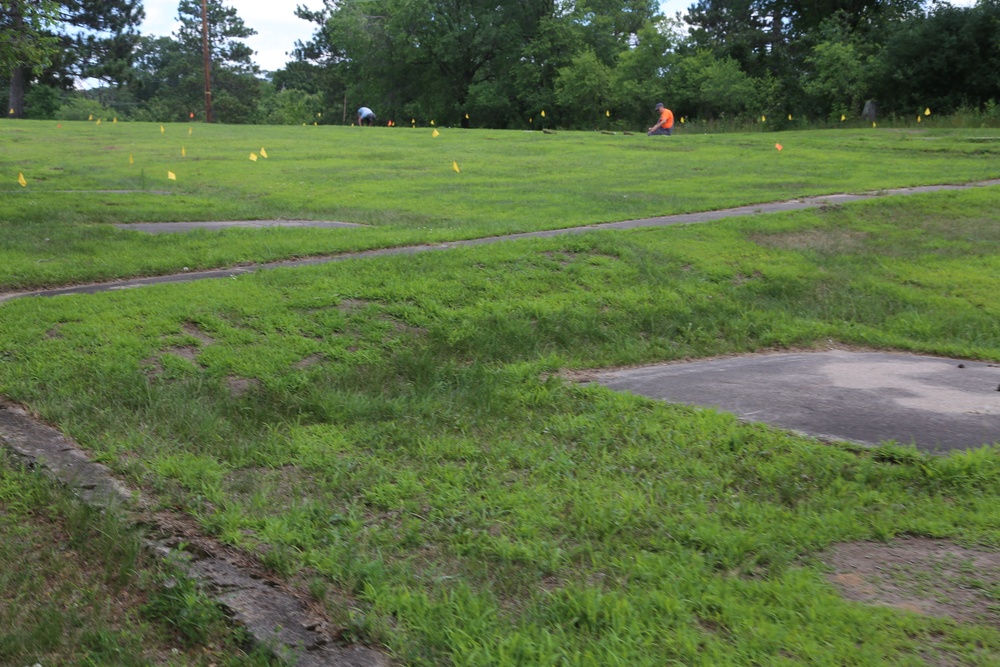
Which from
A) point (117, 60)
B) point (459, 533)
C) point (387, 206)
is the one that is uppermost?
point (117, 60)

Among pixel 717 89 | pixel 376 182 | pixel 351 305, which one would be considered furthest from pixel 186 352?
pixel 717 89

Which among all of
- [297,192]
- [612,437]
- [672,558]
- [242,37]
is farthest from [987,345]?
[242,37]

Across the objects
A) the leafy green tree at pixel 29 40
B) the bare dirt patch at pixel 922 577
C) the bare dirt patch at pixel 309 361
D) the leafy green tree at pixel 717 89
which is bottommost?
the bare dirt patch at pixel 922 577

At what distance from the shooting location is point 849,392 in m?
5.90

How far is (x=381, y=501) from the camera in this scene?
4316 mm

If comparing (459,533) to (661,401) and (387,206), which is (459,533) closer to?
(661,401)

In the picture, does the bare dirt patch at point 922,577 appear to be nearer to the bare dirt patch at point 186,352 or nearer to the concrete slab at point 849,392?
the concrete slab at point 849,392

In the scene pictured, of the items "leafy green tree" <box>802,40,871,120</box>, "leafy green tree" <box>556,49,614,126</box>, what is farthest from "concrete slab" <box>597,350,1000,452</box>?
"leafy green tree" <box>556,49,614,126</box>

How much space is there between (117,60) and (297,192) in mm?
42184

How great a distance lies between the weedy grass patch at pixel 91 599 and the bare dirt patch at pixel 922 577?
7.44ft

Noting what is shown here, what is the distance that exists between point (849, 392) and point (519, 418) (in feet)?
7.20

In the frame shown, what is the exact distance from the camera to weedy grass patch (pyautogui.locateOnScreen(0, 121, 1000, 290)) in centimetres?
968

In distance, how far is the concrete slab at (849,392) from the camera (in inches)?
205

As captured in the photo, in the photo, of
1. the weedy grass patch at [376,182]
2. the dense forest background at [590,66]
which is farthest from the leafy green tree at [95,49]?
the weedy grass patch at [376,182]
